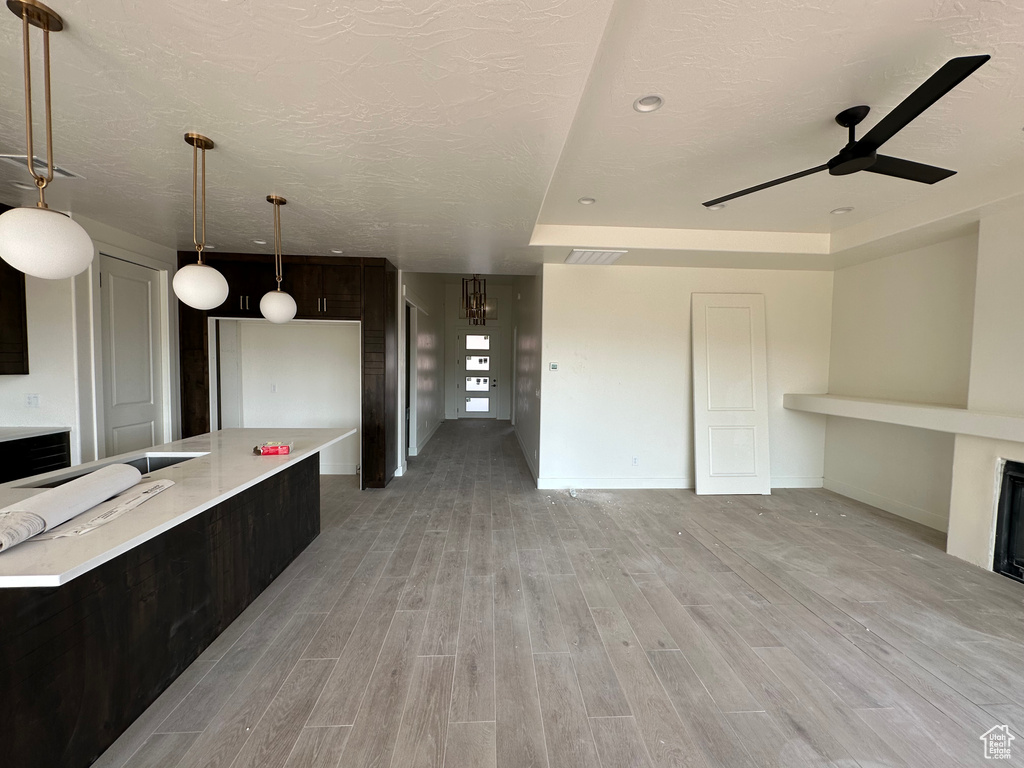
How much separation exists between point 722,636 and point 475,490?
9.79 feet

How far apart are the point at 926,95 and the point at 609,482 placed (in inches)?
158

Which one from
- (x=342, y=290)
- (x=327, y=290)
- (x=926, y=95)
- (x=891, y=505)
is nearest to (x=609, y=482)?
(x=891, y=505)

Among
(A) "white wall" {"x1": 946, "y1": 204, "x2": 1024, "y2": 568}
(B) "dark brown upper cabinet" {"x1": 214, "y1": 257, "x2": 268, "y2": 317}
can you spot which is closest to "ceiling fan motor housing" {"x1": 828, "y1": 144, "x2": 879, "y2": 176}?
(A) "white wall" {"x1": 946, "y1": 204, "x2": 1024, "y2": 568}

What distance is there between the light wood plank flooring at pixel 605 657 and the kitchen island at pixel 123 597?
18 centimetres

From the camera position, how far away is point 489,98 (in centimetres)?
175

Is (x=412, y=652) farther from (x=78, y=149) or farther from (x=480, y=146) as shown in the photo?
(x=78, y=149)

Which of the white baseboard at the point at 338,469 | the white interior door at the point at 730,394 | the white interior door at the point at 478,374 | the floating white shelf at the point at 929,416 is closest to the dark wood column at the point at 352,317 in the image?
the white baseboard at the point at 338,469

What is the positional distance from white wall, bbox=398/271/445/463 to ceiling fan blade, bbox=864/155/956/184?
15.2 feet

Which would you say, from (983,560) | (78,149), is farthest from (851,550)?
(78,149)

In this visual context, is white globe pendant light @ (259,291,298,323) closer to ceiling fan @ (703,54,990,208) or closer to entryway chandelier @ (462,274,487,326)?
ceiling fan @ (703,54,990,208)

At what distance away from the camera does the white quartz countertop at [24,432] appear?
112 inches

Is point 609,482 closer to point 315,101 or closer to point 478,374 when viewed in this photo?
point 315,101

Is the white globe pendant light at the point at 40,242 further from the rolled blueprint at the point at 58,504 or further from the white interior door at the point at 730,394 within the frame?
the white interior door at the point at 730,394

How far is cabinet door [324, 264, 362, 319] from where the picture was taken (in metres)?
4.64
